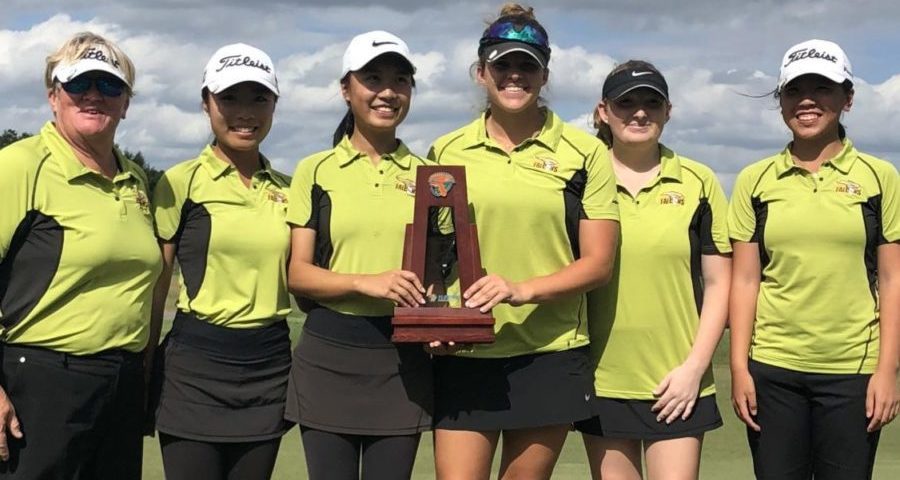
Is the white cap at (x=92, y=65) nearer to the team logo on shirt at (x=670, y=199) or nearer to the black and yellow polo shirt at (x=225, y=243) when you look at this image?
the black and yellow polo shirt at (x=225, y=243)

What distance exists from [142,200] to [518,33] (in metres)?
1.39

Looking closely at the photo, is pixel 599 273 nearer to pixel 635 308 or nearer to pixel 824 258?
pixel 635 308

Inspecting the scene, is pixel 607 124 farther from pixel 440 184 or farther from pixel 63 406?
pixel 63 406

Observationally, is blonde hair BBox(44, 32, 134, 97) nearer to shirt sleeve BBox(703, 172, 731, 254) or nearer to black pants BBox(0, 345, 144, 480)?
black pants BBox(0, 345, 144, 480)

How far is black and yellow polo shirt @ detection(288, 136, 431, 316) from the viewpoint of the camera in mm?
3838

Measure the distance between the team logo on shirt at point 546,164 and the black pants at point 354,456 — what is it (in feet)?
3.30

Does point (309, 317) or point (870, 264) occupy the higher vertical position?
point (870, 264)

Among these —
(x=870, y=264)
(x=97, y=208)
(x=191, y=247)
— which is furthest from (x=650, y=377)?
(x=97, y=208)

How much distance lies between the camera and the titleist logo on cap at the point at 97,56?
3766 millimetres

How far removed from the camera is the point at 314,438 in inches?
151

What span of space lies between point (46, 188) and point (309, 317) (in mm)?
Result: 956

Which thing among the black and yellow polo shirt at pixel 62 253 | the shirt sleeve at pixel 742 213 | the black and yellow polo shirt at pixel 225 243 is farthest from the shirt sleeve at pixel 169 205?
the shirt sleeve at pixel 742 213

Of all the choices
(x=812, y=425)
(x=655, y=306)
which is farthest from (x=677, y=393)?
(x=812, y=425)

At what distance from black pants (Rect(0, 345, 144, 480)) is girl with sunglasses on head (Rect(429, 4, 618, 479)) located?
108 cm
